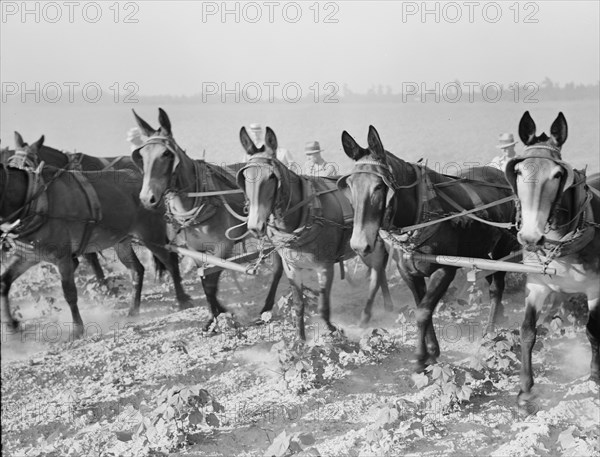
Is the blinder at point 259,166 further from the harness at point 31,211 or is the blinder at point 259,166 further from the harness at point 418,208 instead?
the harness at point 31,211

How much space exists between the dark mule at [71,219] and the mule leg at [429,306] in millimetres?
3557

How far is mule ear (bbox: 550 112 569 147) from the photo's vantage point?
384 cm

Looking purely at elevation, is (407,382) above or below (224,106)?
below

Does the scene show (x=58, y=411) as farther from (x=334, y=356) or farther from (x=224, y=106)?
(x=224, y=106)

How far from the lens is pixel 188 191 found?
5891mm

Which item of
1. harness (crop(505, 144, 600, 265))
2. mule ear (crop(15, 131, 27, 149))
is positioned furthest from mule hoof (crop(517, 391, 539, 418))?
mule ear (crop(15, 131, 27, 149))

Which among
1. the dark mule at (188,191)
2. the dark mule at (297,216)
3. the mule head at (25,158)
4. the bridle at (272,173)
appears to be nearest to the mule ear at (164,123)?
the dark mule at (188,191)

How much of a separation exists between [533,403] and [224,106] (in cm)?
3649

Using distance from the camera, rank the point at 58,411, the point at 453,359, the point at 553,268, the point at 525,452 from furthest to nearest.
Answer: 1. the point at 453,359
2. the point at 58,411
3. the point at 553,268
4. the point at 525,452

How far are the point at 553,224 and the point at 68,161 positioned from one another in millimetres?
5910

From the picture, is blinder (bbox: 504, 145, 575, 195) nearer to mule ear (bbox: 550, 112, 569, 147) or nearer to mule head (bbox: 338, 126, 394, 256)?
mule ear (bbox: 550, 112, 569, 147)

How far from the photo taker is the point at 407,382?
16.5 feet

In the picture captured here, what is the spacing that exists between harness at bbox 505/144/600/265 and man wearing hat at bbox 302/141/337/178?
378cm

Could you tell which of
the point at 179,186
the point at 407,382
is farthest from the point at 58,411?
the point at 407,382
